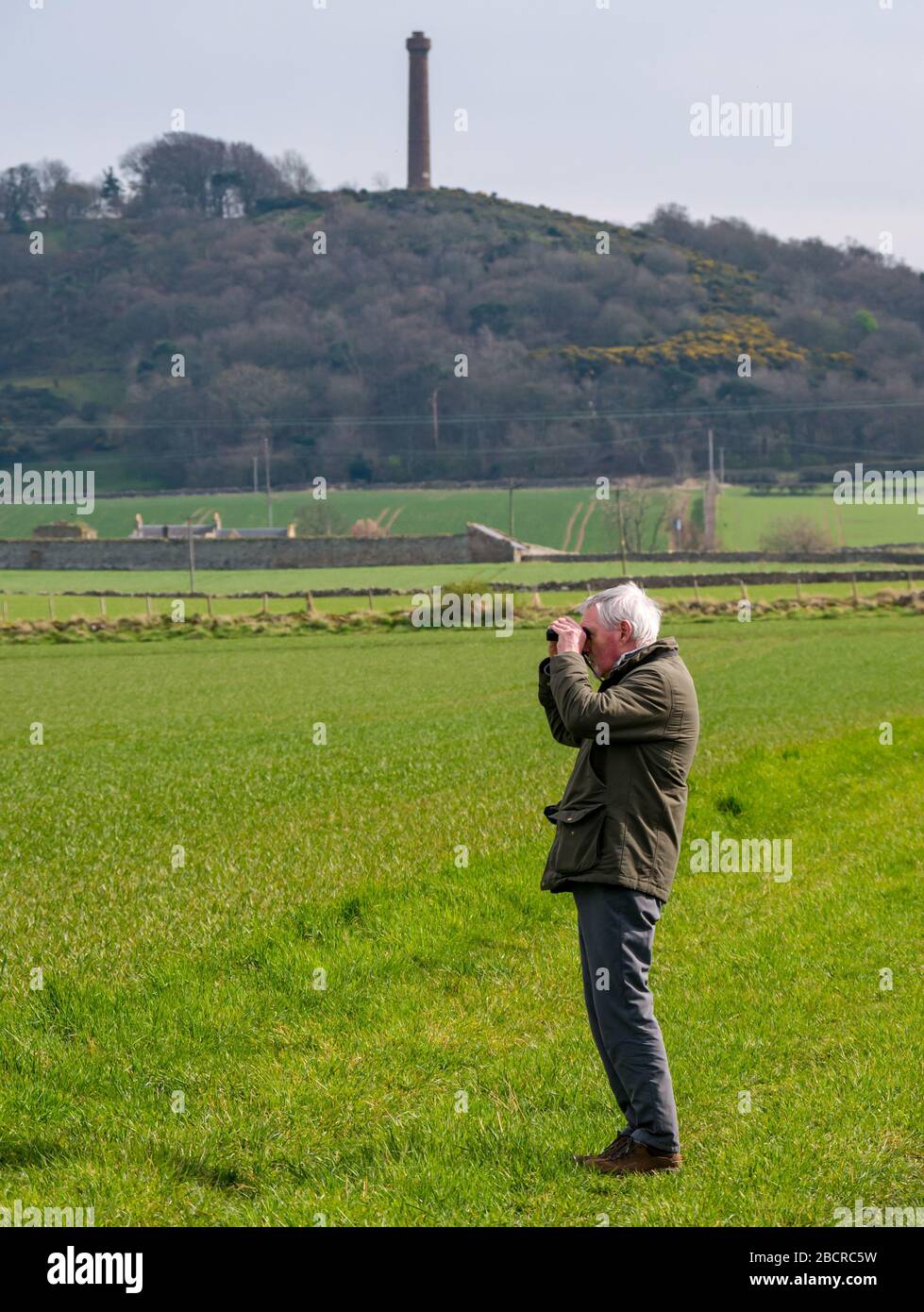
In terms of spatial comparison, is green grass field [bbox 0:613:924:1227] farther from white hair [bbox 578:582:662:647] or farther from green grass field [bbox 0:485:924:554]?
green grass field [bbox 0:485:924:554]

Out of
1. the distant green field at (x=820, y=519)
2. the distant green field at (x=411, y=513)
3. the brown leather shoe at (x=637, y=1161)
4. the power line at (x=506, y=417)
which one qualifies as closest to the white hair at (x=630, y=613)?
the brown leather shoe at (x=637, y=1161)

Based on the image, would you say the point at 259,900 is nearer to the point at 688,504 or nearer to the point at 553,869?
the point at 553,869

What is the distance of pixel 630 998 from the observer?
21.9ft

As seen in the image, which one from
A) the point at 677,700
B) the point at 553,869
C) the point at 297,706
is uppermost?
the point at 677,700

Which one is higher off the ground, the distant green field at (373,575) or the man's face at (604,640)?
the man's face at (604,640)

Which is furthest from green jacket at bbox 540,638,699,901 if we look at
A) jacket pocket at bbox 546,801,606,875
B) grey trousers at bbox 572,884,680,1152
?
grey trousers at bbox 572,884,680,1152

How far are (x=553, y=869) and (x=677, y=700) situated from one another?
0.95 metres

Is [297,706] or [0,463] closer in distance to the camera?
[297,706]

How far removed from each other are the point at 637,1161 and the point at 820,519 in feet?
407

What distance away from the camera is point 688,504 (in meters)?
133

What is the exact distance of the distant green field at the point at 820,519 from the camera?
397 ft

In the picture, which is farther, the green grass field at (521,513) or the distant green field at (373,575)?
the green grass field at (521,513)

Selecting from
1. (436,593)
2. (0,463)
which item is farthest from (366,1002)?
(0,463)

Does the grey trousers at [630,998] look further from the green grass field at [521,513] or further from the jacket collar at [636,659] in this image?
the green grass field at [521,513]
